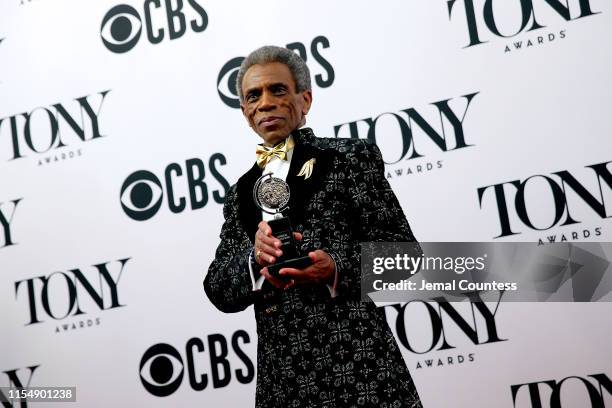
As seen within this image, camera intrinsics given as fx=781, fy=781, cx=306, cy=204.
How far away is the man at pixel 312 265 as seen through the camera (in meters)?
1.41

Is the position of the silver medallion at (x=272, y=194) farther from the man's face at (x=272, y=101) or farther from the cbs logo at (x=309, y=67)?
the cbs logo at (x=309, y=67)

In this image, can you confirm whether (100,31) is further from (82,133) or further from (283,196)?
(283,196)

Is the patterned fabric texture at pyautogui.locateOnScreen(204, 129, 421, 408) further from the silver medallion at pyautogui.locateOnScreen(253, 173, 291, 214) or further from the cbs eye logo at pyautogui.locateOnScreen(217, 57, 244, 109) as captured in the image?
the cbs eye logo at pyautogui.locateOnScreen(217, 57, 244, 109)

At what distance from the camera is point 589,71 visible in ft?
8.27

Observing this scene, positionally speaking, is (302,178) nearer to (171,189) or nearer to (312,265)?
(312,265)

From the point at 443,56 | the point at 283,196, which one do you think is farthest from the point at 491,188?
the point at 283,196

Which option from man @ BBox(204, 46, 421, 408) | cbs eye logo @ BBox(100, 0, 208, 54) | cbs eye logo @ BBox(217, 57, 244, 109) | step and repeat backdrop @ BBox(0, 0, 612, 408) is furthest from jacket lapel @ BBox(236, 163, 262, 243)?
cbs eye logo @ BBox(100, 0, 208, 54)

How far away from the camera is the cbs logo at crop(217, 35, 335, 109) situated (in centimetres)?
270

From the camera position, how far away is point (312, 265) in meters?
1.37

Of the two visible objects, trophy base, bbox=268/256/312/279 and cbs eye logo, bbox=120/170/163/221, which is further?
cbs eye logo, bbox=120/170/163/221

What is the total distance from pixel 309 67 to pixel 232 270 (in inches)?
55.2

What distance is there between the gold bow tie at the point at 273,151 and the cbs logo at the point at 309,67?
1186 millimetres

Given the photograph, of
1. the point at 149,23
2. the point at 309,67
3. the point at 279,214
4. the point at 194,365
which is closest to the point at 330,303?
the point at 279,214

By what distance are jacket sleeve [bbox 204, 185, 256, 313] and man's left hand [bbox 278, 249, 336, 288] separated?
13 centimetres
